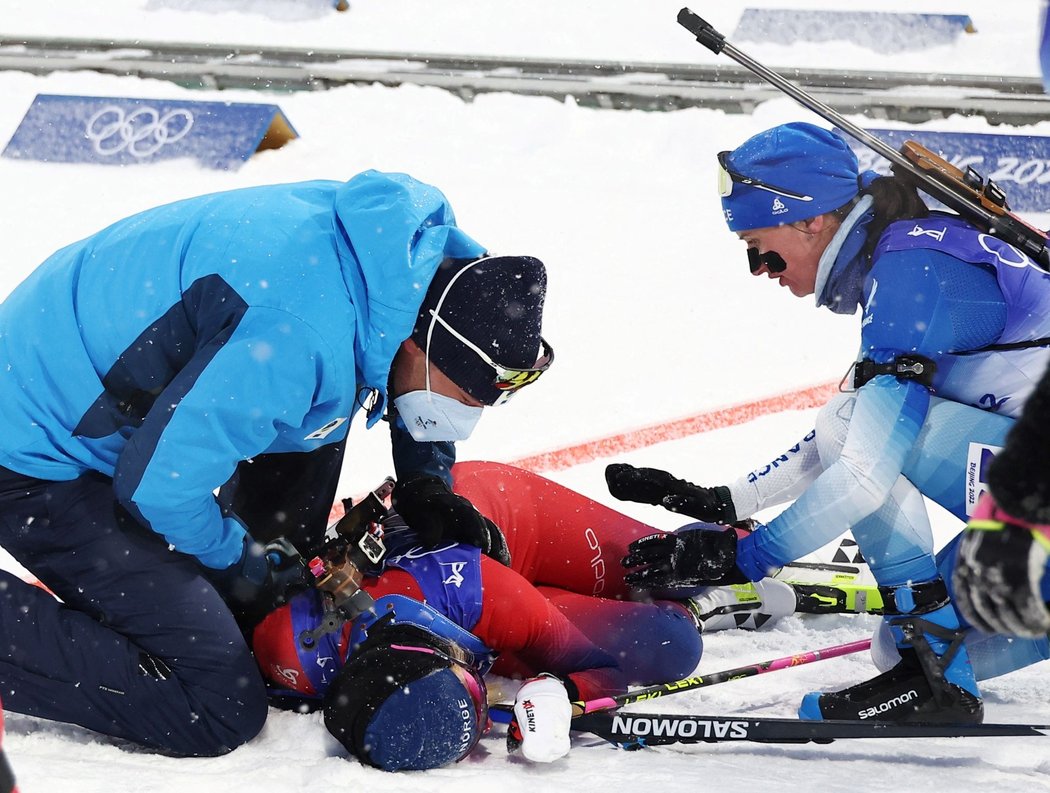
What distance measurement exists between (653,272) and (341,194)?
11.2ft

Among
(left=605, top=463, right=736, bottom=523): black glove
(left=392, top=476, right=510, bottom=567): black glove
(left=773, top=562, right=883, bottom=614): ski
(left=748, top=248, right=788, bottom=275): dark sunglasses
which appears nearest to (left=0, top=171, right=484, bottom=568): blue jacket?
(left=392, top=476, right=510, bottom=567): black glove

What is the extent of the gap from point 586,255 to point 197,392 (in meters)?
3.86

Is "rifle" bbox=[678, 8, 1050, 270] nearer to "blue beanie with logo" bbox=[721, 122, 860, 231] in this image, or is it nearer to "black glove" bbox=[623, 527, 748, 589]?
"blue beanie with logo" bbox=[721, 122, 860, 231]

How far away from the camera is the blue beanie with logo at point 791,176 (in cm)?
327

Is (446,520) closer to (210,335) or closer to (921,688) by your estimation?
(210,335)

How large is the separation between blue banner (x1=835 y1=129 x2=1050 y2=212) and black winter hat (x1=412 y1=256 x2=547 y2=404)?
416 centimetres

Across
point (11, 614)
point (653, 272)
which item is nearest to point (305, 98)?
point (653, 272)

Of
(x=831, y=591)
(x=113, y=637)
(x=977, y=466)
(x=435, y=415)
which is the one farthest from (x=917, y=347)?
(x=113, y=637)

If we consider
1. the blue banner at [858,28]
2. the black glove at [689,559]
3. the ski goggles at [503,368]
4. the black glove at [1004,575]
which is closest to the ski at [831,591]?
the black glove at [689,559]

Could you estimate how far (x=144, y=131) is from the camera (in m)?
7.01

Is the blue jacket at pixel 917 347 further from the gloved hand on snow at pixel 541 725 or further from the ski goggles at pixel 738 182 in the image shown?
the gloved hand on snow at pixel 541 725

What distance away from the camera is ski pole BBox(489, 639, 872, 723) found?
2.99 metres

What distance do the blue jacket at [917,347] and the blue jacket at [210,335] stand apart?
3.45 feet

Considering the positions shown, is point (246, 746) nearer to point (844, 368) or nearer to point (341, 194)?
point (341, 194)
